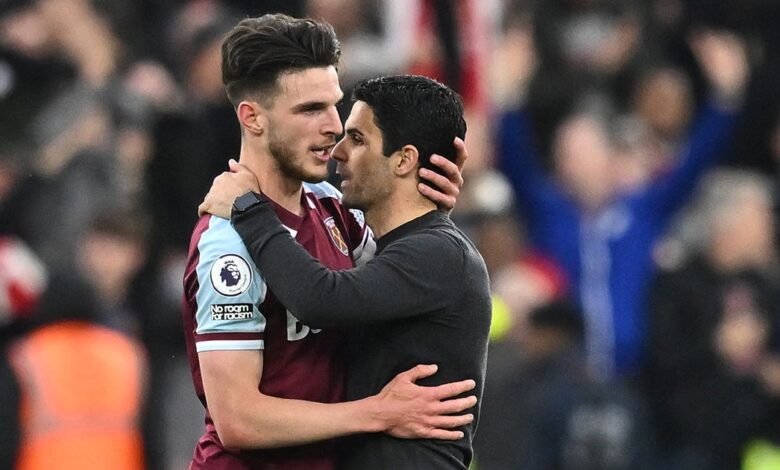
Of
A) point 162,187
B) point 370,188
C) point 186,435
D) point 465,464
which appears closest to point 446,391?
point 465,464

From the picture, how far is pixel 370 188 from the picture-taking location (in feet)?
15.4

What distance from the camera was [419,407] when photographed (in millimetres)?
4566

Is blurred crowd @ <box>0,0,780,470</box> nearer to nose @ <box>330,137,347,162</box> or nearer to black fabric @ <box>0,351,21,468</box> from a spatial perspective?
black fabric @ <box>0,351,21,468</box>

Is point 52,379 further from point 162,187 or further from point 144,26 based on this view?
point 144,26

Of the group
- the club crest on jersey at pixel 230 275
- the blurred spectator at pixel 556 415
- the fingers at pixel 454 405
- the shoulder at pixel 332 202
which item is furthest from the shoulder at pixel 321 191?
the blurred spectator at pixel 556 415

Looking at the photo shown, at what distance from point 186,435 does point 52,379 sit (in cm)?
104

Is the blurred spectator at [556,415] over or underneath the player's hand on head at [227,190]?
underneath

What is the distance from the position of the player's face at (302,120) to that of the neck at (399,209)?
0.69 ft

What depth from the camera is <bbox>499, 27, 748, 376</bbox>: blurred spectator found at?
364 inches

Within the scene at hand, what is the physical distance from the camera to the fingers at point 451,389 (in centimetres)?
461

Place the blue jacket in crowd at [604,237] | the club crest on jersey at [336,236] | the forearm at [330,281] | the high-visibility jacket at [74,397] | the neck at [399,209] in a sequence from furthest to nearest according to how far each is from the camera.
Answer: the blue jacket in crowd at [604,237] → the high-visibility jacket at [74,397] → the club crest on jersey at [336,236] → the neck at [399,209] → the forearm at [330,281]

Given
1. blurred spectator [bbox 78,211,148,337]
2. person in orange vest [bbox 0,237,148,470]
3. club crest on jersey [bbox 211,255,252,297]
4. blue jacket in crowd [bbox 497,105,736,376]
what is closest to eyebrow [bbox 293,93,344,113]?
club crest on jersey [bbox 211,255,252,297]

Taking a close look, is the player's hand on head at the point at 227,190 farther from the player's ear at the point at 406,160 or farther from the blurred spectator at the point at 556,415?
the blurred spectator at the point at 556,415

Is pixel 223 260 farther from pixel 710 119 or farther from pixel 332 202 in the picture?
pixel 710 119
